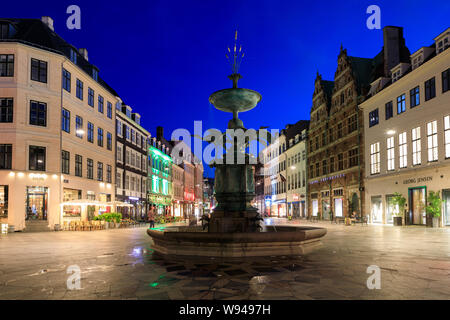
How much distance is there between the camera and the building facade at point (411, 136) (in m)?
26.3

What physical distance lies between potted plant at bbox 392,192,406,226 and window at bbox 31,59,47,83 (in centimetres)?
2979

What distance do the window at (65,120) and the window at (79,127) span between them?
1.55m

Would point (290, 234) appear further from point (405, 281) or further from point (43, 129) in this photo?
point (43, 129)

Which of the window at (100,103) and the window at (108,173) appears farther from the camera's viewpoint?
the window at (108,173)

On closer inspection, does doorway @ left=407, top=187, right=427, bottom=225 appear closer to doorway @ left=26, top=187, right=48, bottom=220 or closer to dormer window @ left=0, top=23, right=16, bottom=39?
doorway @ left=26, top=187, right=48, bottom=220

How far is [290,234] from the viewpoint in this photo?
10203 mm

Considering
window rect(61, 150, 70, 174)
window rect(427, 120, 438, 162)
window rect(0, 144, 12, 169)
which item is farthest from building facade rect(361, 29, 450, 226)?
window rect(0, 144, 12, 169)

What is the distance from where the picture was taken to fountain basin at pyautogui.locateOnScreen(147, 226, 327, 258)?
9602 mm

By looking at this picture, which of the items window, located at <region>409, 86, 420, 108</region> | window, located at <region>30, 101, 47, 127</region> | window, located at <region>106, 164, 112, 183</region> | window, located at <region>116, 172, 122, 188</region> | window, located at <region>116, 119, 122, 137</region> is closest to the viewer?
window, located at <region>30, 101, 47, 127</region>

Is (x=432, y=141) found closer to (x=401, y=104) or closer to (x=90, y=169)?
(x=401, y=104)

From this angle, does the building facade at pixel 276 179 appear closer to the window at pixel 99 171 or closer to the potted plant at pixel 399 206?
the potted plant at pixel 399 206

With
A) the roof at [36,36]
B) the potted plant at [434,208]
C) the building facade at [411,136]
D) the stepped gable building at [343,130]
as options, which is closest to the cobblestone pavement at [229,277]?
the potted plant at [434,208]

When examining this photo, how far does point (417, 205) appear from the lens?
29.7 meters
